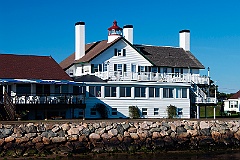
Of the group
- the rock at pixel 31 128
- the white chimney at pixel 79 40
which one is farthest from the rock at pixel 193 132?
the white chimney at pixel 79 40

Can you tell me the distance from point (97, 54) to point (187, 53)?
12.3 metres

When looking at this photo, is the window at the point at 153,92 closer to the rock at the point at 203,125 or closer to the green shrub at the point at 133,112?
the green shrub at the point at 133,112

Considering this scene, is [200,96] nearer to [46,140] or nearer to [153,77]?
[153,77]

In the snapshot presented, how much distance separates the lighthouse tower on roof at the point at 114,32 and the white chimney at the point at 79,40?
249 cm

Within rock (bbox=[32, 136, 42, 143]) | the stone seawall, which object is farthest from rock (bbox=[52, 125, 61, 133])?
rock (bbox=[32, 136, 42, 143])

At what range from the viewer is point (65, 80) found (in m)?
42.2

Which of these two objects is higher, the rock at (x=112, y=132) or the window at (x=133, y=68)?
the window at (x=133, y=68)

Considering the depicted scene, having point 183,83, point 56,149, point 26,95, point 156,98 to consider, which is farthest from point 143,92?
point 56,149

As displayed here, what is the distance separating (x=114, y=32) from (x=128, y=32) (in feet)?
10.1

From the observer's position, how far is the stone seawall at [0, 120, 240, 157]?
26.5 metres

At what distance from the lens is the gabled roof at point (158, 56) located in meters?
50.6

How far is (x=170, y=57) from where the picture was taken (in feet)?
179

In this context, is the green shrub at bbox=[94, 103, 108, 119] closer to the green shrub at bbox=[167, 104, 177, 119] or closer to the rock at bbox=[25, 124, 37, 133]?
the green shrub at bbox=[167, 104, 177, 119]

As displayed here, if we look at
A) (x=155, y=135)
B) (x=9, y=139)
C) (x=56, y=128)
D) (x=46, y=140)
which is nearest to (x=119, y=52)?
(x=155, y=135)
